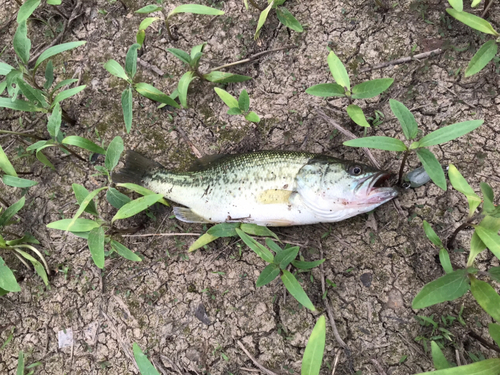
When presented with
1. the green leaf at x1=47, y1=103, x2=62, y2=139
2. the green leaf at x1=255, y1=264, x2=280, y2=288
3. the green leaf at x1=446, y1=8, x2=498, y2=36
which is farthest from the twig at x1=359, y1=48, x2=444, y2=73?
the green leaf at x1=47, y1=103, x2=62, y2=139

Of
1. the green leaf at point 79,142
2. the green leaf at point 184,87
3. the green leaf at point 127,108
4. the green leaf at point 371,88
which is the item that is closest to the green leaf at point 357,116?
the green leaf at point 371,88

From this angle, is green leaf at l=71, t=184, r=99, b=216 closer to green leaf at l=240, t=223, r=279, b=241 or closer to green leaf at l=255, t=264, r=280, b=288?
green leaf at l=240, t=223, r=279, b=241

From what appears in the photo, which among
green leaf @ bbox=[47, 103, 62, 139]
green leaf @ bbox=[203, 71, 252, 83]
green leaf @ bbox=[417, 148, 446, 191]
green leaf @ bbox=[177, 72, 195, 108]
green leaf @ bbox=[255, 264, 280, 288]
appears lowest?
green leaf @ bbox=[255, 264, 280, 288]

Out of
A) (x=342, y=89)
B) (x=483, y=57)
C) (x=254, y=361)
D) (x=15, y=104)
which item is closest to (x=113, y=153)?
(x=15, y=104)

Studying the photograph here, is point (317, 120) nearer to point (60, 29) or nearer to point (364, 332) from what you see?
point (364, 332)

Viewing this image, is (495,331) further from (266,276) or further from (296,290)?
(266,276)

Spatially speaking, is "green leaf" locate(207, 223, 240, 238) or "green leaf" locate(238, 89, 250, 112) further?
"green leaf" locate(238, 89, 250, 112)
